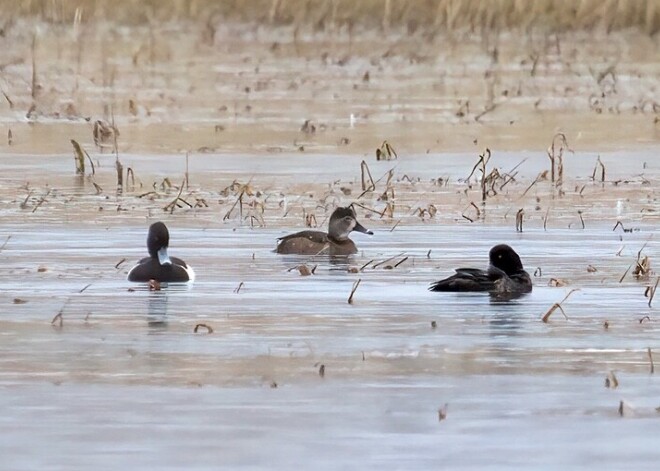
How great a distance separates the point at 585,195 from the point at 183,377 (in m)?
8.75

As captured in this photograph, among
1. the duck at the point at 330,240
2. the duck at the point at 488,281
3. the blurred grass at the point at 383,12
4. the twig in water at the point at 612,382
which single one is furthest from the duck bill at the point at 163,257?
the blurred grass at the point at 383,12

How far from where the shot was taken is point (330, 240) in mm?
12500

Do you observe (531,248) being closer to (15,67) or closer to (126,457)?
(126,457)

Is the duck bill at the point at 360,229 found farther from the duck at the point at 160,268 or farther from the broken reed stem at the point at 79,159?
the broken reed stem at the point at 79,159

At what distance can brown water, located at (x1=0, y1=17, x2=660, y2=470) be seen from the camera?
6473mm

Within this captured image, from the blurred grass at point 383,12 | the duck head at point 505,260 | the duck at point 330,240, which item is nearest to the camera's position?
the duck head at point 505,260

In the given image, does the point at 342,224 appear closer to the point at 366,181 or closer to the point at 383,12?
the point at 366,181

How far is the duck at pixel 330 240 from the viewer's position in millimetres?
12148

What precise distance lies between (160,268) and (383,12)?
19.0 metres

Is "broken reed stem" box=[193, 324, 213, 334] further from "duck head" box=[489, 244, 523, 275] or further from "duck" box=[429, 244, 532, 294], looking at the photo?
"duck head" box=[489, 244, 523, 275]

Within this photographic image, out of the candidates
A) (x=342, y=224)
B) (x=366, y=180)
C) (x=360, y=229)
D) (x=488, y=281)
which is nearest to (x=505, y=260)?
(x=488, y=281)

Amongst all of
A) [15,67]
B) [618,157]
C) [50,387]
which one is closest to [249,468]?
[50,387]

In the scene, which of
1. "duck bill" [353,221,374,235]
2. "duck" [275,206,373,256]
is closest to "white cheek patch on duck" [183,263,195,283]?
"duck" [275,206,373,256]

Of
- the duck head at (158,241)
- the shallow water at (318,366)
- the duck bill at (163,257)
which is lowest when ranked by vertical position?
the shallow water at (318,366)
